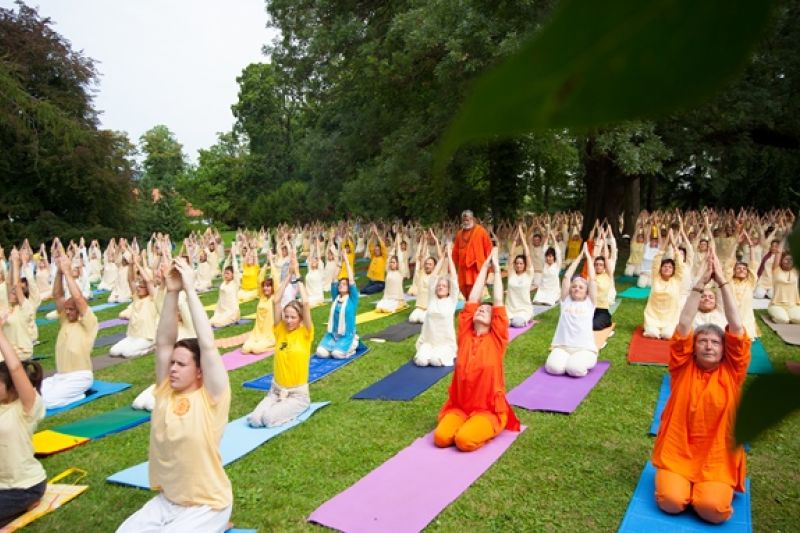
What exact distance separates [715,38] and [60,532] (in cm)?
523

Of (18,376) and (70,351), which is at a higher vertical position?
(18,376)

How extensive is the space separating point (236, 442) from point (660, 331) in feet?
19.7

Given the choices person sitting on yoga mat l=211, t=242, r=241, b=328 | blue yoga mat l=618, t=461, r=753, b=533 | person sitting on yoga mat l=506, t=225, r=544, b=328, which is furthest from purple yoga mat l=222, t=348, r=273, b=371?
blue yoga mat l=618, t=461, r=753, b=533

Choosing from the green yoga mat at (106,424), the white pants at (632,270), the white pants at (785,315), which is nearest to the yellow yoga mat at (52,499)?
the green yoga mat at (106,424)

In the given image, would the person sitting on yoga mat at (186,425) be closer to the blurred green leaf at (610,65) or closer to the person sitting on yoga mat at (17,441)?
the person sitting on yoga mat at (17,441)

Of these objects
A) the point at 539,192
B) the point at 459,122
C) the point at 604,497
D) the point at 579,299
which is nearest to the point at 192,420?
the point at 604,497

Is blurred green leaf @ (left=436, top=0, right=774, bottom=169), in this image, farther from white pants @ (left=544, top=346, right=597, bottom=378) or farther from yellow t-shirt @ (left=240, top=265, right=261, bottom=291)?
yellow t-shirt @ (left=240, top=265, right=261, bottom=291)

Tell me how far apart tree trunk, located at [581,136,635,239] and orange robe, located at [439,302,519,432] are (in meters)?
11.4

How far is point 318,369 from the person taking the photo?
8.23 meters

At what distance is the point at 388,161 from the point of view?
43.3 ft

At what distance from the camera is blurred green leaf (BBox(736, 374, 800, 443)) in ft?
0.94

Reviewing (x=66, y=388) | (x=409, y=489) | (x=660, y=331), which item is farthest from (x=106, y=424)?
(x=660, y=331)

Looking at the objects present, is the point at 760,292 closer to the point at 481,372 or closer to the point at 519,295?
the point at 519,295

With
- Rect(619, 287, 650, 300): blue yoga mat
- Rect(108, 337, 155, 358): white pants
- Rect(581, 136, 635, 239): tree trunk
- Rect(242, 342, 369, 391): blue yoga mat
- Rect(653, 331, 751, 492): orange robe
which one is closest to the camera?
Rect(653, 331, 751, 492): orange robe
